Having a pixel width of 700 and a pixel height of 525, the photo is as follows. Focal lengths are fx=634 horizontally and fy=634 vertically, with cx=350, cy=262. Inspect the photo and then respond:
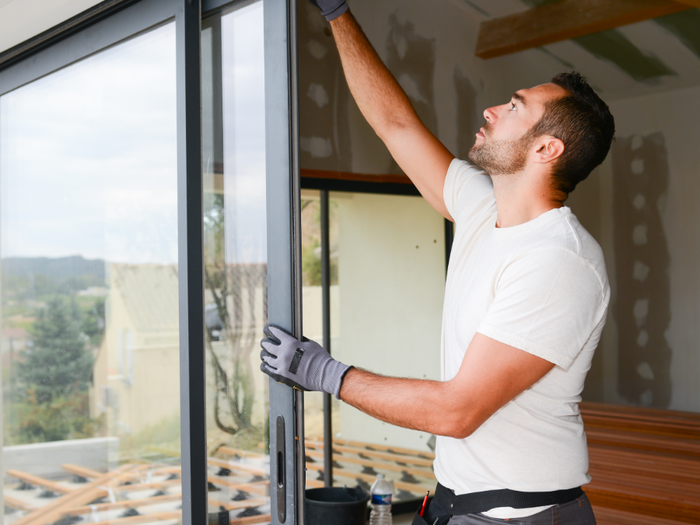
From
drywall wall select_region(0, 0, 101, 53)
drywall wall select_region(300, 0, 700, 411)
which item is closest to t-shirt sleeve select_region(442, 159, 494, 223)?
drywall wall select_region(0, 0, 101, 53)

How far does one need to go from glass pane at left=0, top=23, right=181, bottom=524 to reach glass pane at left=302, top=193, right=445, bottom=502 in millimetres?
1827

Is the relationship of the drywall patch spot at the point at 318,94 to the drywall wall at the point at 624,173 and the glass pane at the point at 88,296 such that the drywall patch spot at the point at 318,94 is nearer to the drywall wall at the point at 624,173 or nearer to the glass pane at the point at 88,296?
the drywall wall at the point at 624,173

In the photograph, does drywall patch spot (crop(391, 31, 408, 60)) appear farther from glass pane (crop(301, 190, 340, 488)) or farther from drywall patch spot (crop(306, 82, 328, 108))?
glass pane (crop(301, 190, 340, 488))

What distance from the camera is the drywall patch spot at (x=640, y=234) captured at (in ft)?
17.7

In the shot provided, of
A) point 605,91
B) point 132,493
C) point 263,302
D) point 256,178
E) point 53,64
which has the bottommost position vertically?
point 132,493

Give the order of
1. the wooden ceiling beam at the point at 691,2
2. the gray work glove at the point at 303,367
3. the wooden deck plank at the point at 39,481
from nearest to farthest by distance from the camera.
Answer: the gray work glove at the point at 303,367 < the wooden deck plank at the point at 39,481 < the wooden ceiling beam at the point at 691,2

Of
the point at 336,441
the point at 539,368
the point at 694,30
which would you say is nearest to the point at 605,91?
the point at 694,30

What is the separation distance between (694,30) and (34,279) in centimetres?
474

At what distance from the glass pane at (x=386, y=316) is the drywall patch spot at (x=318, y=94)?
0.78 meters

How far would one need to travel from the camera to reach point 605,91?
5.45 m

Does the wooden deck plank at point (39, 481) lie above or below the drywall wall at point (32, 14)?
below

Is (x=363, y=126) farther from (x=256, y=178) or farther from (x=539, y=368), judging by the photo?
(x=539, y=368)

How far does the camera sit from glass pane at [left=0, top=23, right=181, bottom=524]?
2.64m

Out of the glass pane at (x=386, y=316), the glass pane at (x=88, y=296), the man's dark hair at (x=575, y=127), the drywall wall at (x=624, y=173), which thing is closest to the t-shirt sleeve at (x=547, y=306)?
the man's dark hair at (x=575, y=127)
